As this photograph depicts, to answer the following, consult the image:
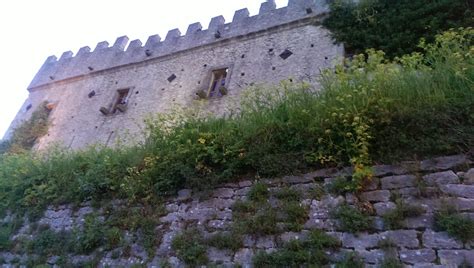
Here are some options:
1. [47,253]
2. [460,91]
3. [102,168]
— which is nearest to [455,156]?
[460,91]

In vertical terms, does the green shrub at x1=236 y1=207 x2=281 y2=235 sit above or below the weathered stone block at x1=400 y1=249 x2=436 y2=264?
above

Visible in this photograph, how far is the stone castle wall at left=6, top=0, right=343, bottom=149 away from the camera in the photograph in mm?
10547

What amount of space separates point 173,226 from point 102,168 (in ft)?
6.39

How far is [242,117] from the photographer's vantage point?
5.16 metres

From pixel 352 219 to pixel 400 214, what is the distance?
1.44 ft

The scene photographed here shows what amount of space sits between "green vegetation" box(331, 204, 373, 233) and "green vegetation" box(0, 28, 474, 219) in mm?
345

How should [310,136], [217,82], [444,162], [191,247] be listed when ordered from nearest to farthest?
[444,162] → [191,247] → [310,136] → [217,82]

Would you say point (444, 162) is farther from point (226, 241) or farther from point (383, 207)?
point (226, 241)

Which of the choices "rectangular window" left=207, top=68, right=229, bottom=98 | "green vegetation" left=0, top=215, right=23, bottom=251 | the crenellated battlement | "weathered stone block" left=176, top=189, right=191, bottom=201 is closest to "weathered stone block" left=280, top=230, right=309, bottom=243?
"weathered stone block" left=176, top=189, right=191, bottom=201

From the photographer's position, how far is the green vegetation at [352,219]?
10.7 feet

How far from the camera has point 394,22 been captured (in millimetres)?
8922

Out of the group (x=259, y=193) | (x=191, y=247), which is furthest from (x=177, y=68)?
(x=191, y=247)

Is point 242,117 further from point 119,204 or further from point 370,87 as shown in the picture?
point 119,204

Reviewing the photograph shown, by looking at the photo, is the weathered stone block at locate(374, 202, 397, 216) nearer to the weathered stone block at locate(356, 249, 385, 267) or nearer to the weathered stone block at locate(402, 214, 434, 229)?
the weathered stone block at locate(402, 214, 434, 229)
